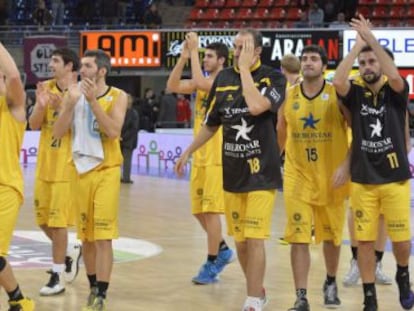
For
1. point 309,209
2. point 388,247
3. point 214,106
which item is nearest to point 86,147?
point 214,106

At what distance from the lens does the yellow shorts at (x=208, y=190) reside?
31.9 ft

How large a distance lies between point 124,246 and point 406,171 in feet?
14.9

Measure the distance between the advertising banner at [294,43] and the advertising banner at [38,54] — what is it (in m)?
6.80

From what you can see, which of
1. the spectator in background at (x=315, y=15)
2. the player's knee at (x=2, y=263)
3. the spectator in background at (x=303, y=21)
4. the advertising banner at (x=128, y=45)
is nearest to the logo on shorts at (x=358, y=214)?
the player's knee at (x=2, y=263)

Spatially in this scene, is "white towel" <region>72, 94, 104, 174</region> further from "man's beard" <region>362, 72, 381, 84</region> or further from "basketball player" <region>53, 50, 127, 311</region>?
"man's beard" <region>362, 72, 381, 84</region>

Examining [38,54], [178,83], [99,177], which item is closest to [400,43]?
[38,54]

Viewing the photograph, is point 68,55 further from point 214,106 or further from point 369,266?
point 369,266

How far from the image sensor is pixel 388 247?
1185cm

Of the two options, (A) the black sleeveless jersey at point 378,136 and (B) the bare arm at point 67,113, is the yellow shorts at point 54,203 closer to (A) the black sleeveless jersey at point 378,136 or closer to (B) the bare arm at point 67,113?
(B) the bare arm at point 67,113

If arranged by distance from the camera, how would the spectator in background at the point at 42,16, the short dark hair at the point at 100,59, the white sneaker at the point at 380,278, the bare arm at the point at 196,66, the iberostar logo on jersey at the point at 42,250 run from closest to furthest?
1. the short dark hair at the point at 100,59
2. the bare arm at the point at 196,66
3. the white sneaker at the point at 380,278
4. the iberostar logo on jersey at the point at 42,250
5. the spectator in background at the point at 42,16

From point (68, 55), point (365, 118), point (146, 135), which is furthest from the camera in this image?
point (146, 135)

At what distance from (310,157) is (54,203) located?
7.49 feet

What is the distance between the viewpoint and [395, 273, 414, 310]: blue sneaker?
8141 mm

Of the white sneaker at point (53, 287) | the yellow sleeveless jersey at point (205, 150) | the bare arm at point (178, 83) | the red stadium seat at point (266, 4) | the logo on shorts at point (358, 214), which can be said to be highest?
the red stadium seat at point (266, 4)
